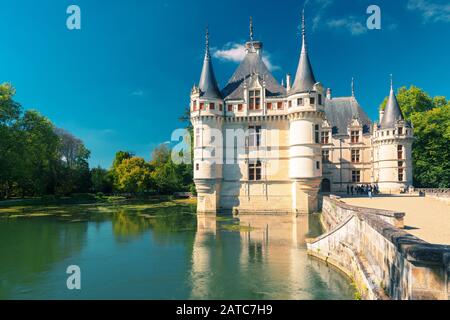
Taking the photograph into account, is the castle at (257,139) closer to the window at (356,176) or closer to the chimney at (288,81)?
the chimney at (288,81)

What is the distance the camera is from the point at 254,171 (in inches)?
1001

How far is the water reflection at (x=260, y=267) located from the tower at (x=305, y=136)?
512 centimetres

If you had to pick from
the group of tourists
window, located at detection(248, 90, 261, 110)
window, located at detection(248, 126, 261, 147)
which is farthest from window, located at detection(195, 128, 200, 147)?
the group of tourists

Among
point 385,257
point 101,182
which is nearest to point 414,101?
point 385,257

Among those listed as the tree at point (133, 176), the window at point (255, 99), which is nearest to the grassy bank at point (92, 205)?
the tree at point (133, 176)

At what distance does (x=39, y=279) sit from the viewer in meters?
9.98

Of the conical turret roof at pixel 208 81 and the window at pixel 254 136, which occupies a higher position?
the conical turret roof at pixel 208 81

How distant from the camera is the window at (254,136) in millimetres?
25359

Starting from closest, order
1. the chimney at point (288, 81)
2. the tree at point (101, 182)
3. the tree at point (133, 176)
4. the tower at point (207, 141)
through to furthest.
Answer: the tower at point (207, 141) < the chimney at point (288, 81) < the tree at point (133, 176) < the tree at point (101, 182)

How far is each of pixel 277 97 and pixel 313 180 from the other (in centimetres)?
726

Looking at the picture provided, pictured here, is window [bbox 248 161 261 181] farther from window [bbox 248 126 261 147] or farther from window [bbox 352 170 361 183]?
window [bbox 352 170 361 183]

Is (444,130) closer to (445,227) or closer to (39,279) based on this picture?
(445,227)

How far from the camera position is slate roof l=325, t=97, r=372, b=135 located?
33.7 m

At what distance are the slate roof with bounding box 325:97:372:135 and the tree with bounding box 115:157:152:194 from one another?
26310 millimetres
